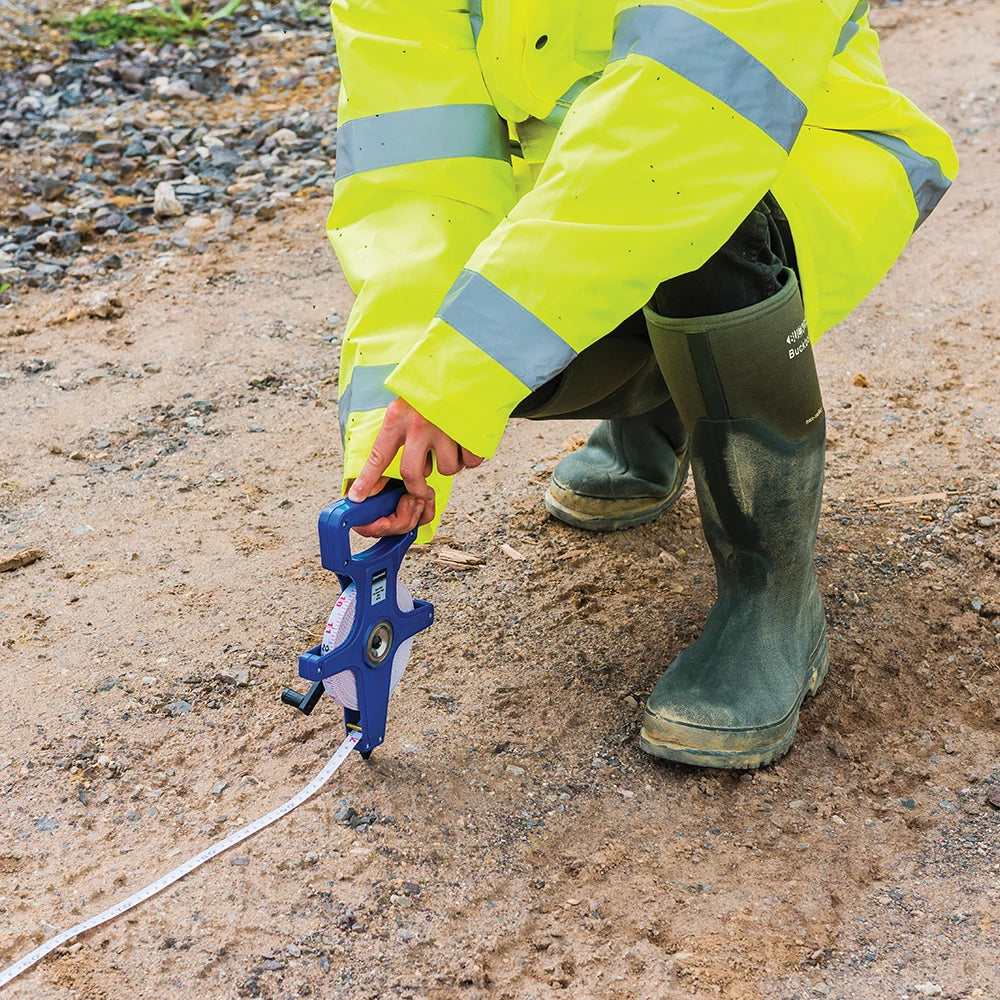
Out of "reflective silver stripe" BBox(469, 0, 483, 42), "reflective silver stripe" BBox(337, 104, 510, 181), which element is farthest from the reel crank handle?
"reflective silver stripe" BBox(469, 0, 483, 42)

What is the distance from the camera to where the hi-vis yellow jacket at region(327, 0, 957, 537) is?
1.56 metres

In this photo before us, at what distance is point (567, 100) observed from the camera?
1.92 m

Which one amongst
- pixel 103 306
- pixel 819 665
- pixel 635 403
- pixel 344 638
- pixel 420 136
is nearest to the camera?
pixel 344 638

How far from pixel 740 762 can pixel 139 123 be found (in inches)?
162

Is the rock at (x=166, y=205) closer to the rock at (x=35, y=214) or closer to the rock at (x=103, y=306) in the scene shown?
the rock at (x=35, y=214)

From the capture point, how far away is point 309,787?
1850 mm

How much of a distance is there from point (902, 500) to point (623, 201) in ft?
4.44

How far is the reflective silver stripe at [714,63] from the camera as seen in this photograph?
155 cm

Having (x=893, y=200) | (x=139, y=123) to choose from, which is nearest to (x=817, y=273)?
(x=893, y=200)

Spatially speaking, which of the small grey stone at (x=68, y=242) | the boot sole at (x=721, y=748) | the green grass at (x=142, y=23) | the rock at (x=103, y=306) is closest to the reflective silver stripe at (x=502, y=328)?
the boot sole at (x=721, y=748)

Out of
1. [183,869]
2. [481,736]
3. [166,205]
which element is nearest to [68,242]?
[166,205]

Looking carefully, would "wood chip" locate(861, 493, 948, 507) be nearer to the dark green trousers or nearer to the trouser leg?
the trouser leg

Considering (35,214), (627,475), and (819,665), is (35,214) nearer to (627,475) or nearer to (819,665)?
Result: (627,475)

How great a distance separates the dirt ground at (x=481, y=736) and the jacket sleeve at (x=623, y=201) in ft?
2.19
